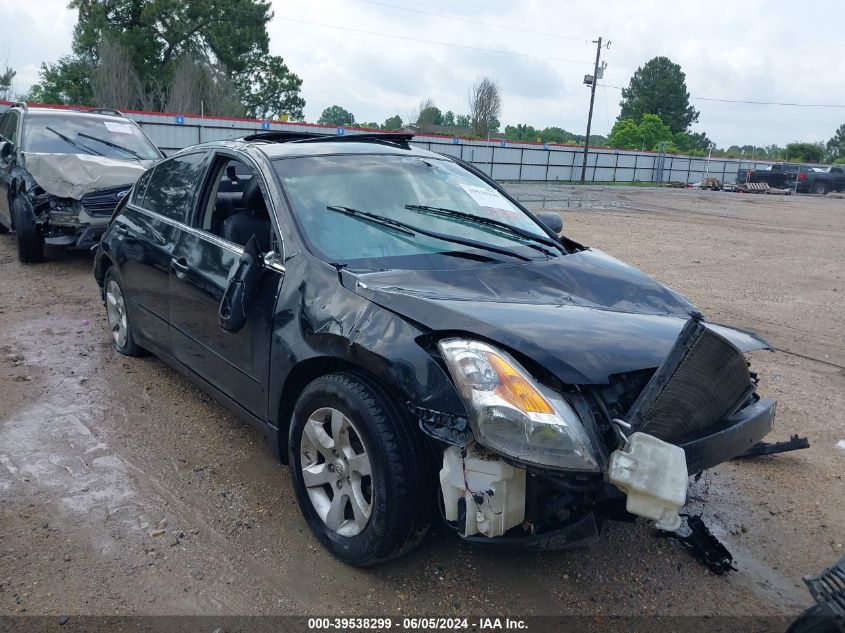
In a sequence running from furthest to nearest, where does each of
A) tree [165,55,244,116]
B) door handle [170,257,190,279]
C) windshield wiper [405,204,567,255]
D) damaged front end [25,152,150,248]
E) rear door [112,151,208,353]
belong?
tree [165,55,244,116], damaged front end [25,152,150,248], rear door [112,151,208,353], door handle [170,257,190,279], windshield wiper [405,204,567,255]

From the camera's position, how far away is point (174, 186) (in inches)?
179

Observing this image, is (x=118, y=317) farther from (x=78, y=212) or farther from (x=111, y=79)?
(x=111, y=79)

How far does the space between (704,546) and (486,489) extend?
1254 millimetres

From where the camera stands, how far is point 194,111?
3719 cm

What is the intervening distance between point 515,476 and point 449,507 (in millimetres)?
275

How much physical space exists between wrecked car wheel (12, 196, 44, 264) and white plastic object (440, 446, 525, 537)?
25.2ft

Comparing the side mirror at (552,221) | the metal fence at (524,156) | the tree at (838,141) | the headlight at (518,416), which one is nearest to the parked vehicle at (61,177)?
the side mirror at (552,221)

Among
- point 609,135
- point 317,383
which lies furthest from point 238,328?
Result: point 609,135

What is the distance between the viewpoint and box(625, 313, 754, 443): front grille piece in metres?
2.41

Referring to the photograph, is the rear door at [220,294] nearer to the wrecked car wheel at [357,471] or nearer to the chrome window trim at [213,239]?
the chrome window trim at [213,239]

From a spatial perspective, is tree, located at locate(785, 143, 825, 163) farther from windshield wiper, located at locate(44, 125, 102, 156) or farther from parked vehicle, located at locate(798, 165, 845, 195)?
windshield wiper, located at locate(44, 125, 102, 156)

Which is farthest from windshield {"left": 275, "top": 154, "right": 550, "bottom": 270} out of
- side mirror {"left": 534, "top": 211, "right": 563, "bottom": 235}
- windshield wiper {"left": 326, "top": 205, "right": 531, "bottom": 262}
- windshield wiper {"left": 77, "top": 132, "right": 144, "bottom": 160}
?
windshield wiper {"left": 77, "top": 132, "right": 144, "bottom": 160}

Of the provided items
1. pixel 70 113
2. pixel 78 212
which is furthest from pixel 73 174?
pixel 70 113

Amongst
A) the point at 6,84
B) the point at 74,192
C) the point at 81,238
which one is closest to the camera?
the point at 81,238
